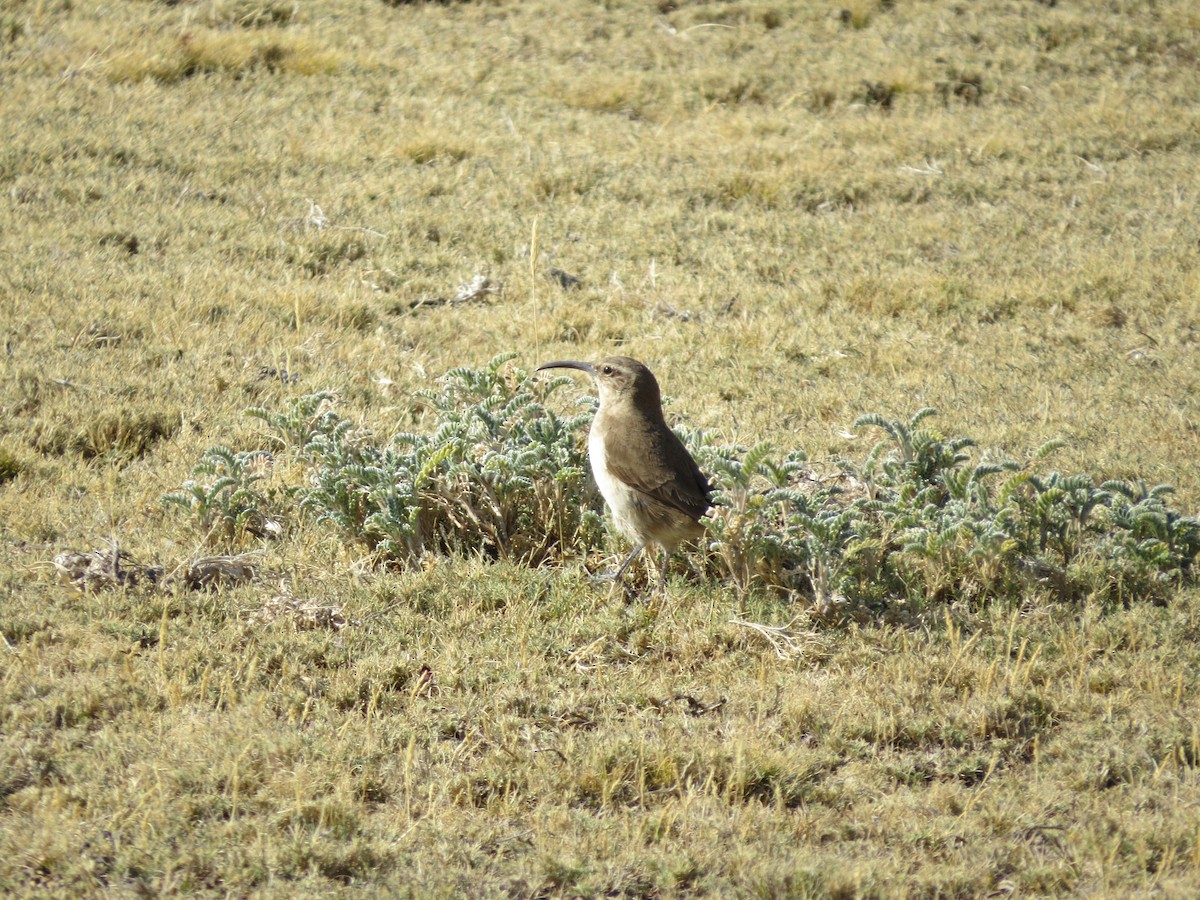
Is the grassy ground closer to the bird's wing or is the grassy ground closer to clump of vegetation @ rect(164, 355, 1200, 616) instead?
clump of vegetation @ rect(164, 355, 1200, 616)

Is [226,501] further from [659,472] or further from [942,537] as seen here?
[942,537]

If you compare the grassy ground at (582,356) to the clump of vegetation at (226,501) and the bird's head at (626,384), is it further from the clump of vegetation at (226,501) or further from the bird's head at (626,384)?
the bird's head at (626,384)

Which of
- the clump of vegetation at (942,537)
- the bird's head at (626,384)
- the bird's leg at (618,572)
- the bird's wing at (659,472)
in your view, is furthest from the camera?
the bird's head at (626,384)

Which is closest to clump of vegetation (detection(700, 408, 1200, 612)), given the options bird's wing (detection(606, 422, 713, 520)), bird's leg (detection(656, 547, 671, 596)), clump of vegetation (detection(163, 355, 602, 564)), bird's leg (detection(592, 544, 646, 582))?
bird's wing (detection(606, 422, 713, 520))

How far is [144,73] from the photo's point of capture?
12344mm

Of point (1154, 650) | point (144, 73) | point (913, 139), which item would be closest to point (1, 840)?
point (1154, 650)

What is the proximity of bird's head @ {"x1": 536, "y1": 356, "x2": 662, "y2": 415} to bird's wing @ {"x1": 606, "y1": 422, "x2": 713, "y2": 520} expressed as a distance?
14.3 inches

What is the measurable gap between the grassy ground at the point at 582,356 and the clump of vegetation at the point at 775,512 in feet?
0.74

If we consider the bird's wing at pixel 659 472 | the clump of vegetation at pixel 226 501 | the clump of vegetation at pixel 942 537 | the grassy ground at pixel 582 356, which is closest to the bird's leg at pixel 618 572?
the grassy ground at pixel 582 356

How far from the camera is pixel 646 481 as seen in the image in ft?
19.0

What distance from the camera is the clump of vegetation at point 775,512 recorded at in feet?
18.8

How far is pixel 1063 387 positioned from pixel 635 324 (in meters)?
3.08

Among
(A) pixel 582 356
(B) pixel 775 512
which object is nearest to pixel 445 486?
(B) pixel 775 512

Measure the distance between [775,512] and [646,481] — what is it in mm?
623
